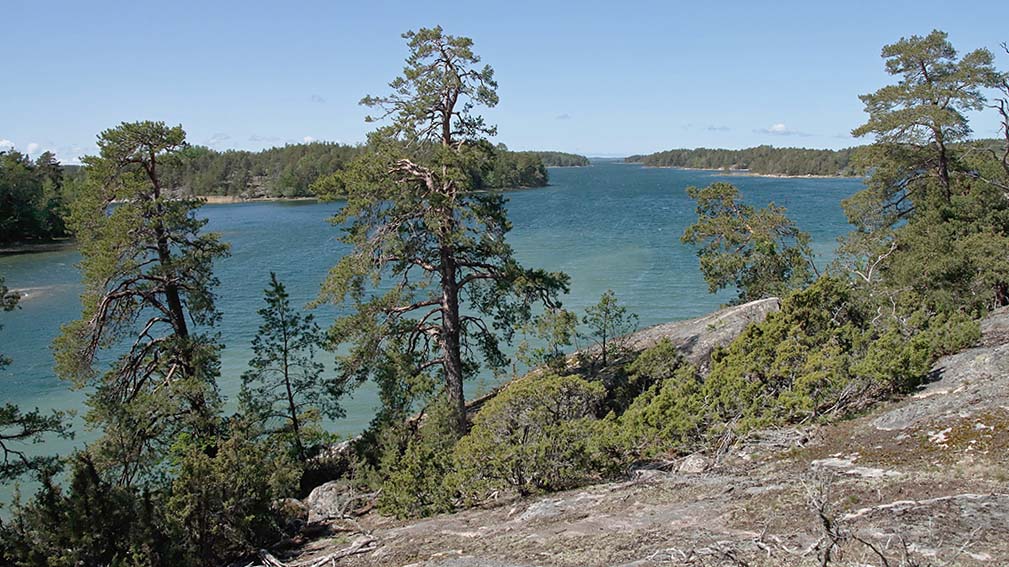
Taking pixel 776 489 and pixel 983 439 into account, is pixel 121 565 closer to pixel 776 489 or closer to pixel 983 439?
pixel 776 489

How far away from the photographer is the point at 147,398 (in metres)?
14.5

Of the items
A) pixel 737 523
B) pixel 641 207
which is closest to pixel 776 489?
pixel 737 523

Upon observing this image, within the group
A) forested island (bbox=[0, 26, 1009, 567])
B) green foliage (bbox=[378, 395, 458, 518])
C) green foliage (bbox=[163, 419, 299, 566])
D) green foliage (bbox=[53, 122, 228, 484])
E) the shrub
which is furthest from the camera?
green foliage (bbox=[53, 122, 228, 484])

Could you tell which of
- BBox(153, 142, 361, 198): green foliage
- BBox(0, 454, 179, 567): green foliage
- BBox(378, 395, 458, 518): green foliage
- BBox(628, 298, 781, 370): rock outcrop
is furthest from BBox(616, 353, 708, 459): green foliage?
BBox(153, 142, 361, 198): green foliage

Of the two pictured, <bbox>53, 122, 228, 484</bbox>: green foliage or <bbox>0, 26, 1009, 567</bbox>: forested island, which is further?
<bbox>53, 122, 228, 484</bbox>: green foliage

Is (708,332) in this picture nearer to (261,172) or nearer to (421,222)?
(421,222)

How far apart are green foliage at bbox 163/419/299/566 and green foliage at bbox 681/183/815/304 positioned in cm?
1954

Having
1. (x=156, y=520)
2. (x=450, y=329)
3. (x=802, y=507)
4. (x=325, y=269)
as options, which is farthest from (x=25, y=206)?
(x=802, y=507)

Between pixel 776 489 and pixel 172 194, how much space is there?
14641mm

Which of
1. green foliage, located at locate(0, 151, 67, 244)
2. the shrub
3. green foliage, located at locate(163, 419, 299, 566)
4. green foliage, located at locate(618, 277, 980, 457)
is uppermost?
green foliage, located at locate(0, 151, 67, 244)

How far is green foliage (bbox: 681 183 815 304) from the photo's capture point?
25.9 metres

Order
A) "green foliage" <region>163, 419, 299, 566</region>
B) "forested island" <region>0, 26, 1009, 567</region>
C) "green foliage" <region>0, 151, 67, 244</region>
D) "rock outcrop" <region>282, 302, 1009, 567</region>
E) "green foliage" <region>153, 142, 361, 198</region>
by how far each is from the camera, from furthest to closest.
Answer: "green foliage" <region>153, 142, 361, 198</region> < "green foliage" <region>0, 151, 67, 244</region> < "green foliage" <region>163, 419, 299, 566</region> < "forested island" <region>0, 26, 1009, 567</region> < "rock outcrop" <region>282, 302, 1009, 567</region>

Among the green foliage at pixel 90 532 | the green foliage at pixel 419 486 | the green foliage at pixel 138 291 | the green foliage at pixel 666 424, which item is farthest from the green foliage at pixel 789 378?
the green foliage at pixel 138 291

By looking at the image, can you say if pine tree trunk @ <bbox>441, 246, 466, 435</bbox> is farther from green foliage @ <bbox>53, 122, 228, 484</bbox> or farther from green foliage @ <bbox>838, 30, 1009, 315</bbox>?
green foliage @ <bbox>838, 30, 1009, 315</bbox>
